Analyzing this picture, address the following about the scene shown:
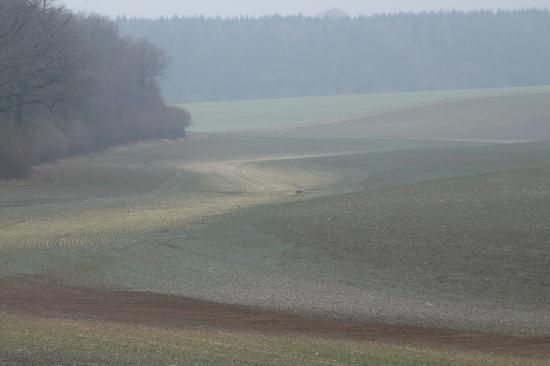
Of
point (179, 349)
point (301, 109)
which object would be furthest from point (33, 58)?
point (301, 109)

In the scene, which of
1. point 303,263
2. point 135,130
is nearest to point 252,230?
point 303,263

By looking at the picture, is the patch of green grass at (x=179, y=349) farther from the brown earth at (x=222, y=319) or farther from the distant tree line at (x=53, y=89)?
the distant tree line at (x=53, y=89)

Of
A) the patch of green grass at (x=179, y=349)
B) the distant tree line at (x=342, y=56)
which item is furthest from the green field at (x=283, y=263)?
the distant tree line at (x=342, y=56)

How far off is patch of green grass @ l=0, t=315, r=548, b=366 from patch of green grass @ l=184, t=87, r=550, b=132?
9386cm

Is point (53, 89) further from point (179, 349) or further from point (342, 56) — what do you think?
point (342, 56)

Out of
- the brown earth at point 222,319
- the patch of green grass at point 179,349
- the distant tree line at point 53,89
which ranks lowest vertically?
the brown earth at point 222,319

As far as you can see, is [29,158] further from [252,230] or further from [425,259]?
[425,259]

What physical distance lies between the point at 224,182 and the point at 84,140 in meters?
19.1

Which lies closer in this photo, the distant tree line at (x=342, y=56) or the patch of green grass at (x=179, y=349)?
the patch of green grass at (x=179, y=349)

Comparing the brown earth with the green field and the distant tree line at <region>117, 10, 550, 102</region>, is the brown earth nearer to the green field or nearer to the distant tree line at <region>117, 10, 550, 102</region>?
the green field

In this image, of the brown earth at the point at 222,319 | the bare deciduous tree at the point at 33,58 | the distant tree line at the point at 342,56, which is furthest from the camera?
the distant tree line at the point at 342,56

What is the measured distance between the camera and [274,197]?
121 ft

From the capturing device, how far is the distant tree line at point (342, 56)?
165875mm

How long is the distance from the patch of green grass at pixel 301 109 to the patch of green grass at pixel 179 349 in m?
93.9
